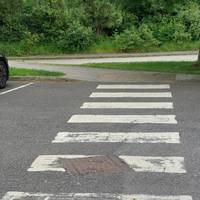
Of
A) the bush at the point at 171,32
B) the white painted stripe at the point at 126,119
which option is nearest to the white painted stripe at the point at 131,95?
the white painted stripe at the point at 126,119

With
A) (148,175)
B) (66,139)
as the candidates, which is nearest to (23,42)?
(66,139)

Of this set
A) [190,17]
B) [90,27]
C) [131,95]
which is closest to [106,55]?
[90,27]

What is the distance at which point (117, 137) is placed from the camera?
859 centimetres

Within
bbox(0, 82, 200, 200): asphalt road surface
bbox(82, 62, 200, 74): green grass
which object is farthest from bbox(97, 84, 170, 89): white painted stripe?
bbox(82, 62, 200, 74): green grass

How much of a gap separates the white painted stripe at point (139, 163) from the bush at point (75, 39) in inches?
953

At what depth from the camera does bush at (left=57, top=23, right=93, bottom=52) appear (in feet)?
103

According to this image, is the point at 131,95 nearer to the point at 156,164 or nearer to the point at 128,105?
the point at 128,105

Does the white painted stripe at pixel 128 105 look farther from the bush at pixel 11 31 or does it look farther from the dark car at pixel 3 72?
the bush at pixel 11 31

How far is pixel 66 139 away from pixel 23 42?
77.9 ft

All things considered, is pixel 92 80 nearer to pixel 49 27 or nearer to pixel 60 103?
pixel 60 103

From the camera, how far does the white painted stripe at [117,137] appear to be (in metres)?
8.35

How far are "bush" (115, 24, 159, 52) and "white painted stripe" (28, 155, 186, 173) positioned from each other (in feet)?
80.6

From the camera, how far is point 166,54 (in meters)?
30.4

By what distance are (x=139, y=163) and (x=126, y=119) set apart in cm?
297
